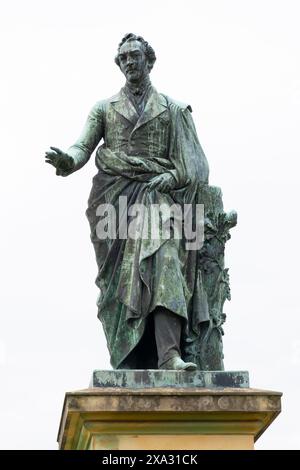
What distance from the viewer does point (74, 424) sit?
11.7 m

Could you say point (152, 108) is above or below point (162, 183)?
above

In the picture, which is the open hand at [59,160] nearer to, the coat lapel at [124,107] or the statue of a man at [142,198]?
the statue of a man at [142,198]

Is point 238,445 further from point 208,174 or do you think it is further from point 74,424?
point 208,174

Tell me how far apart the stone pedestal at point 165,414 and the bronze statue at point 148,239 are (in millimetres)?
485

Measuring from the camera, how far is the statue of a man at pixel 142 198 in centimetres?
1219

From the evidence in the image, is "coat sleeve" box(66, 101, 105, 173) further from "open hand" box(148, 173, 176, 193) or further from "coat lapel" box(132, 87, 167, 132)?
"open hand" box(148, 173, 176, 193)

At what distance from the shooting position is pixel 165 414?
1141 centimetres

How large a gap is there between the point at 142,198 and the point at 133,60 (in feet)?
4.46

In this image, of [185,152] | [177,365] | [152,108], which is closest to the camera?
[177,365]

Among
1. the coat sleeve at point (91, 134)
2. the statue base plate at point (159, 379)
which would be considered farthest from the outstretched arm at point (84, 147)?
the statue base plate at point (159, 379)

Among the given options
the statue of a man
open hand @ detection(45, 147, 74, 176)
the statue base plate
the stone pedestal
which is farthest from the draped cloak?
the stone pedestal

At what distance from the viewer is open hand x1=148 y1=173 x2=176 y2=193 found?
41.2 feet

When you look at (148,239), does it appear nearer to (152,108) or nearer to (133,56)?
(152,108)

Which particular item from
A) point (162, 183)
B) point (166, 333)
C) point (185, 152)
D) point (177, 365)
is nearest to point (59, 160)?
point (162, 183)
